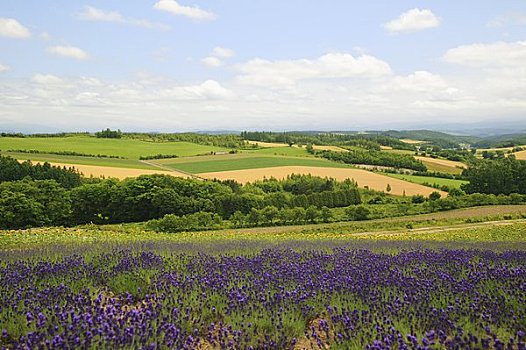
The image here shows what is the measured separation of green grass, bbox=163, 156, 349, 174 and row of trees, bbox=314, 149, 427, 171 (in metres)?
12.2

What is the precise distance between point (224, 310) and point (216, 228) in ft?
138

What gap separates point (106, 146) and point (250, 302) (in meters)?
112

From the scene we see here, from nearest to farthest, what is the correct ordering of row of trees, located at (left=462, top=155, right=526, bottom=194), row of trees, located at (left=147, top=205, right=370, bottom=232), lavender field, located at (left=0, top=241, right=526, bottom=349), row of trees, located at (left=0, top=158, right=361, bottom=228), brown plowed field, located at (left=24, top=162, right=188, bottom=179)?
lavender field, located at (left=0, top=241, right=526, bottom=349) < row of trees, located at (left=147, top=205, right=370, bottom=232) < row of trees, located at (left=0, top=158, right=361, bottom=228) < row of trees, located at (left=462, top=155, right=526, bottom=194) < brown plowed field, located at (left=24, top=162, right=188, bottom=179)

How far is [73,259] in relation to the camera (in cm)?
760

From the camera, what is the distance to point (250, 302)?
5.45 metres

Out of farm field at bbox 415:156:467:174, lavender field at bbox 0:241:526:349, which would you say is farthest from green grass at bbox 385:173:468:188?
lavender field at bbox 0:241:526:349

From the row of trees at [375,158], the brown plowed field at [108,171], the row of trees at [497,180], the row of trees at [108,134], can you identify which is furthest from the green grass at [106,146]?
the row of trees at [497,180]

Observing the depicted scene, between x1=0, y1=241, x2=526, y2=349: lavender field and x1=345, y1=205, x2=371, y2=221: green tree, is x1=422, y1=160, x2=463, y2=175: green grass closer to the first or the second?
x1=345, y1=205, x2=371, y2=221: green tree

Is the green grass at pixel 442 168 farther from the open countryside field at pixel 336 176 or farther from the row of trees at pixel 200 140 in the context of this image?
the row of trees at pixel 200 140

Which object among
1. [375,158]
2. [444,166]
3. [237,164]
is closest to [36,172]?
[237,164]

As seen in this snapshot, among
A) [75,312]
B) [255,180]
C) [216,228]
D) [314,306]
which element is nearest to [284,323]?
[314,306]

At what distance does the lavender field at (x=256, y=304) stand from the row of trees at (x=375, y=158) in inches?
3774

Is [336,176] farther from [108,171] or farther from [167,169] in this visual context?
[108,171]

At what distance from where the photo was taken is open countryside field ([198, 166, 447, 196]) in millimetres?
71562
